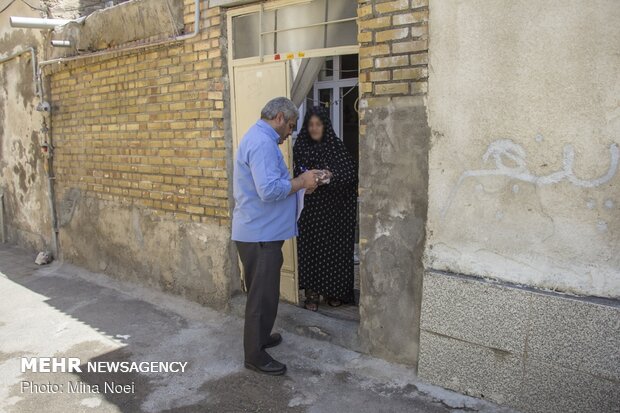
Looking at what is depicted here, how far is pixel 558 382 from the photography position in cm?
290

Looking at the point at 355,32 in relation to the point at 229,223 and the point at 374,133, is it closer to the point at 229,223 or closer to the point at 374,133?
the point at 374,133

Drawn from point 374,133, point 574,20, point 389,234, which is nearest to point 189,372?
point 389,234

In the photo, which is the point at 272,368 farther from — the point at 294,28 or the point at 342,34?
the point at 294,28

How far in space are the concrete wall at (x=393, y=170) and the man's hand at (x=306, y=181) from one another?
0.32 m

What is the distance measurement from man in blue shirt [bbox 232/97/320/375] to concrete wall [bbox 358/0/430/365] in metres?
0.48

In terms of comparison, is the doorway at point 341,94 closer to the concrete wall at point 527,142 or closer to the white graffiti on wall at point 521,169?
the concrete wall at point 527,142

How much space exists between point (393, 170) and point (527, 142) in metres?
0.87

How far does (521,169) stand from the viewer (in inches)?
115

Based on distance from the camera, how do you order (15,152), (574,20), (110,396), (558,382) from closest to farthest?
(574,20) < (558,382) < (110,396) < (15,152)

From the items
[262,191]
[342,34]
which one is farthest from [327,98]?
[262,191]

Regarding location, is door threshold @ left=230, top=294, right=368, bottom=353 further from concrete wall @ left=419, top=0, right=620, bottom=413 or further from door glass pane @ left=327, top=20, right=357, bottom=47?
door glass pane @ left=327, top=20, right=357, bottom=47

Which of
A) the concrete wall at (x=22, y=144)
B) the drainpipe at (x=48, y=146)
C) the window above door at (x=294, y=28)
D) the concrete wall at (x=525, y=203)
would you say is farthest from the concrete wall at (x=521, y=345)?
the concrete wall at (x=22, y=144)

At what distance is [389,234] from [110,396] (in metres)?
2.12

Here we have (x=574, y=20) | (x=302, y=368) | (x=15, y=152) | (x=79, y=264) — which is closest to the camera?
(x=574, y=20)
